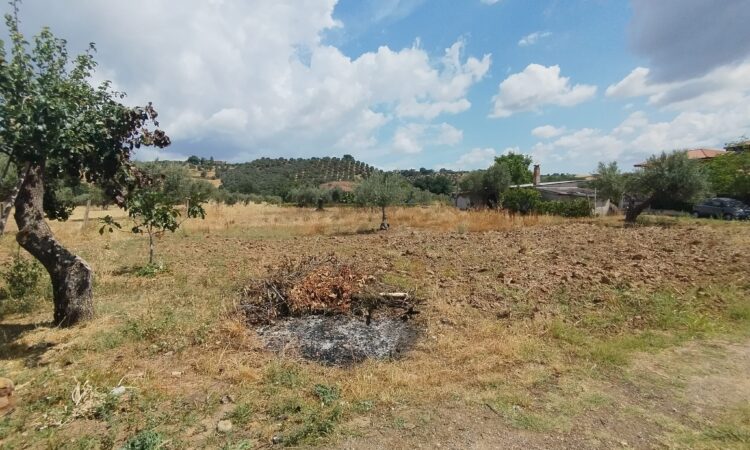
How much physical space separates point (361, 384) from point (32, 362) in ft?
13.5

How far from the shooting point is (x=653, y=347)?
5.07m

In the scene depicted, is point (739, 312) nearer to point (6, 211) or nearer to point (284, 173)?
point (6, 211)

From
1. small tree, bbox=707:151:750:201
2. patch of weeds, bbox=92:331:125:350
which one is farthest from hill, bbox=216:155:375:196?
patch of weeds, bbox=92:331:125:350

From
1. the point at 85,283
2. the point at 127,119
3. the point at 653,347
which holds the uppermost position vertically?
the point at 127,119

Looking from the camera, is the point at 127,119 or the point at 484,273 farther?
the point at 484,273

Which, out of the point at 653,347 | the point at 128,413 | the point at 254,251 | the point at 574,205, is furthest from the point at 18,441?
the point at 574,205

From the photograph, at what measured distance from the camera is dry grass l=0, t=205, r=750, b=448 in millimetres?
3475

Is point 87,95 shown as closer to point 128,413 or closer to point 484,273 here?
point 128,413

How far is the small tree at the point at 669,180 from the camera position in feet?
55.3

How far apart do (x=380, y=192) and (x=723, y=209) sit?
753 inches

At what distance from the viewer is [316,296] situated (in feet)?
22.6

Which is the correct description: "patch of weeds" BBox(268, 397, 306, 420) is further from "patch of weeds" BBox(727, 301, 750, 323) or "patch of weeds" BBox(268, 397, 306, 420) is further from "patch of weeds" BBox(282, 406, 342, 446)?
"patch of weeds" BBox(727, 301, 750, 323)

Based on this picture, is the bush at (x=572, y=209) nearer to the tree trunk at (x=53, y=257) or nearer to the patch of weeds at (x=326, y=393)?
the patch of weeds at (x=326, y=393)

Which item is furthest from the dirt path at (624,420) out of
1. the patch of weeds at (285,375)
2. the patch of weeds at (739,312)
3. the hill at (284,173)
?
the hill at (284,173)
